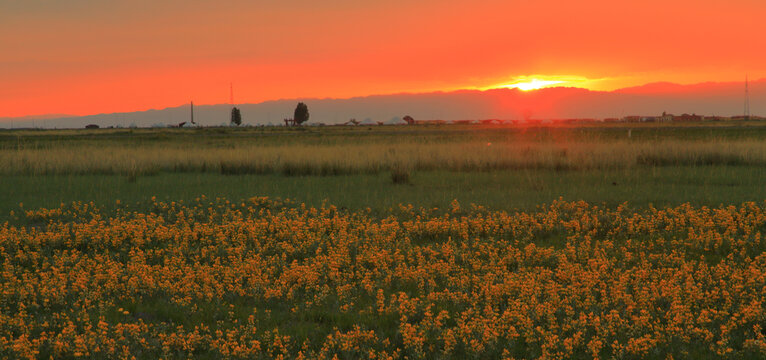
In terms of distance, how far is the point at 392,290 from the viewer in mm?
9062

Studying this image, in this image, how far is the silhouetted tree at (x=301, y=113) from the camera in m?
182

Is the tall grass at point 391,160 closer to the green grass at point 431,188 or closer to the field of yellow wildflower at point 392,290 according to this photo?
the green grass at point 431,188

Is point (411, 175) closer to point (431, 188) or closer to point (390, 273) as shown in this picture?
point (431, 188)

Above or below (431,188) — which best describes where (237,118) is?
above

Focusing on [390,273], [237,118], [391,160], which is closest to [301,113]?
[237,118]

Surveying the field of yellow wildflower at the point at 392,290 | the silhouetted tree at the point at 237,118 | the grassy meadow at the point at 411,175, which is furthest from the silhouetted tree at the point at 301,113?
the field of yellow wildflower at the point at 392,290

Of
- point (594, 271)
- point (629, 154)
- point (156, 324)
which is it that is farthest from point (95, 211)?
point (629, 154)

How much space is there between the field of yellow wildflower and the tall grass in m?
11.6

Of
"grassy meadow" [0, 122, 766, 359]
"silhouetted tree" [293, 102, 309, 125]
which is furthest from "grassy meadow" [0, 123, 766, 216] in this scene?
"silhouetted tree" [293, 102, 309, 125]

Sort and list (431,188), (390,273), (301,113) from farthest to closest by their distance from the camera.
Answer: (301,113) < (431,188) < (390,273)

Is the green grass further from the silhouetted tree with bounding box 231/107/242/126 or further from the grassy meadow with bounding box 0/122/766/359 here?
the silhouetted tree with bounding box 231/107/242/126

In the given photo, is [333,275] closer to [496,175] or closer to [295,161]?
[496,175]

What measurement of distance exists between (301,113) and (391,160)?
520 feet

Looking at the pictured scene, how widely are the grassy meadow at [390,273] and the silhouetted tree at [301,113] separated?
163 m
